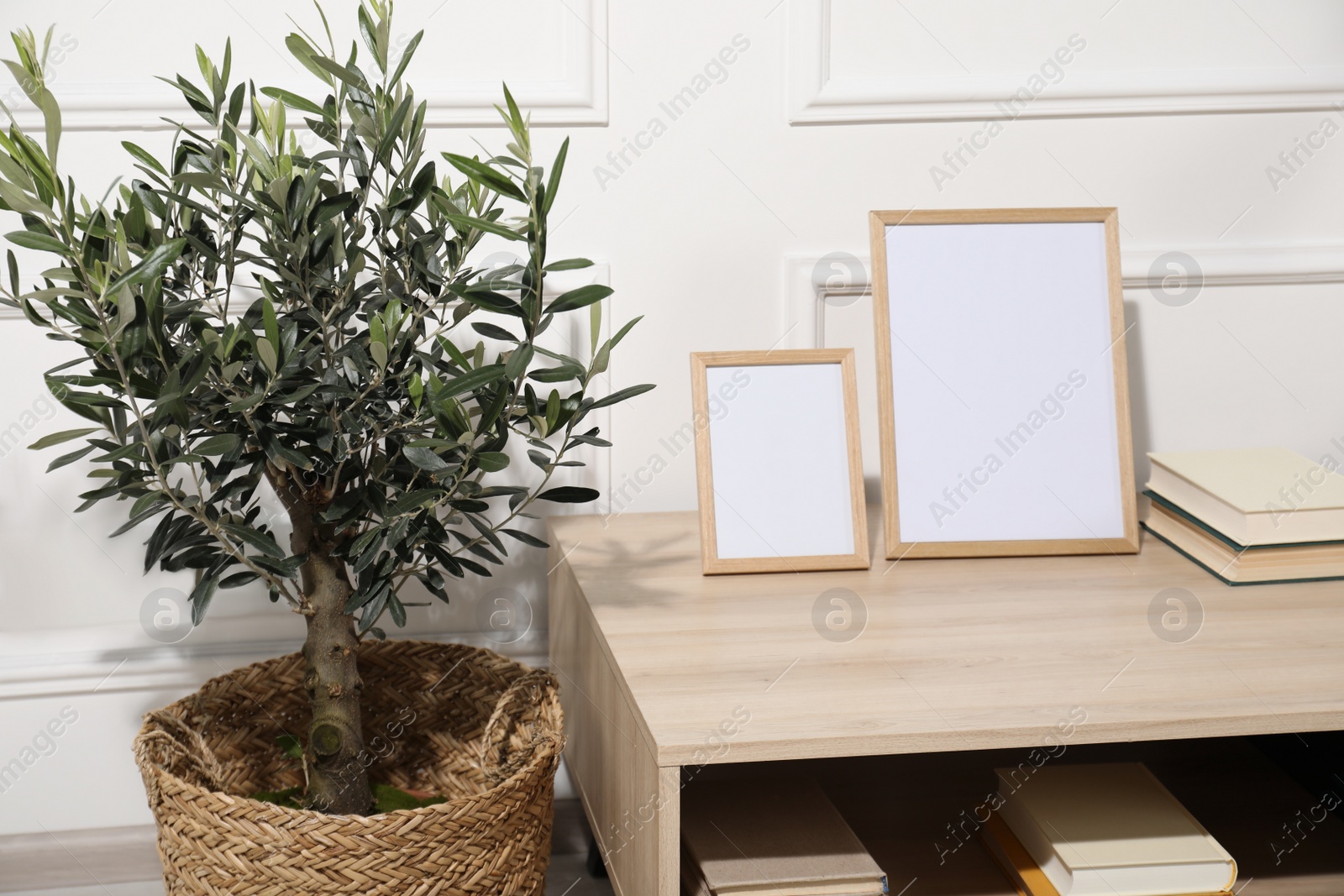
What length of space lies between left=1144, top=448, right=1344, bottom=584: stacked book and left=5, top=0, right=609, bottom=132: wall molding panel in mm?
760

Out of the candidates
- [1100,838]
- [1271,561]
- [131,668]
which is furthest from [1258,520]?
[131,668]

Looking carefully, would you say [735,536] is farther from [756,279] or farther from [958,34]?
[958,34]

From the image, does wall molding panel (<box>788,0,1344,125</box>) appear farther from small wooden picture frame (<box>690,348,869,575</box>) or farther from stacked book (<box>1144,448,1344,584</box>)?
stacked book (<box>1144,448,1344,584</box>)

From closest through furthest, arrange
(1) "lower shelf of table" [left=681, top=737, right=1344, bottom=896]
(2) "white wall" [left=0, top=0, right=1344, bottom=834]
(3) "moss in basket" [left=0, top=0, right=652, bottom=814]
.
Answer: (3) "moss in basket" [left=0, top=0, right=652, bottom=814] < (1) "lower shelf of table" [left=681, top=737, right=1344, bottom=896] < (2) "white wall" [left=0, top=0, right=1344, bottom=834]

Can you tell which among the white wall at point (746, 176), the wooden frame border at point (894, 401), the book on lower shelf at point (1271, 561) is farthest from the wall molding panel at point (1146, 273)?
the book on lower shelf at point (1271, 561)

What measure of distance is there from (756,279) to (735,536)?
34 centimetres

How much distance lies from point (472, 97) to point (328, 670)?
2.02 ft

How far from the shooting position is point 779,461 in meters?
1.10

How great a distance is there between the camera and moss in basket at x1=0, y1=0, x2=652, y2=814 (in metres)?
0.77

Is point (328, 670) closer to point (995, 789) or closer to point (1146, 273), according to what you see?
point (995, 789)

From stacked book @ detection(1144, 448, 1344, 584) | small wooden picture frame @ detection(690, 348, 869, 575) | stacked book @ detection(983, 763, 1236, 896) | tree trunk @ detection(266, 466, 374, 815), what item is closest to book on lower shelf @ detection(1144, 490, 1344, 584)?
stacked book @ detection(1144, 448, 1344, 584)

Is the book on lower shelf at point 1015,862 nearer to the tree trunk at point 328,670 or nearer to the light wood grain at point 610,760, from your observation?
the light wood grain at point 610,760

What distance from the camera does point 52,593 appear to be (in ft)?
3.97

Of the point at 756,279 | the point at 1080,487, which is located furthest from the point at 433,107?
the point at 1080,487
